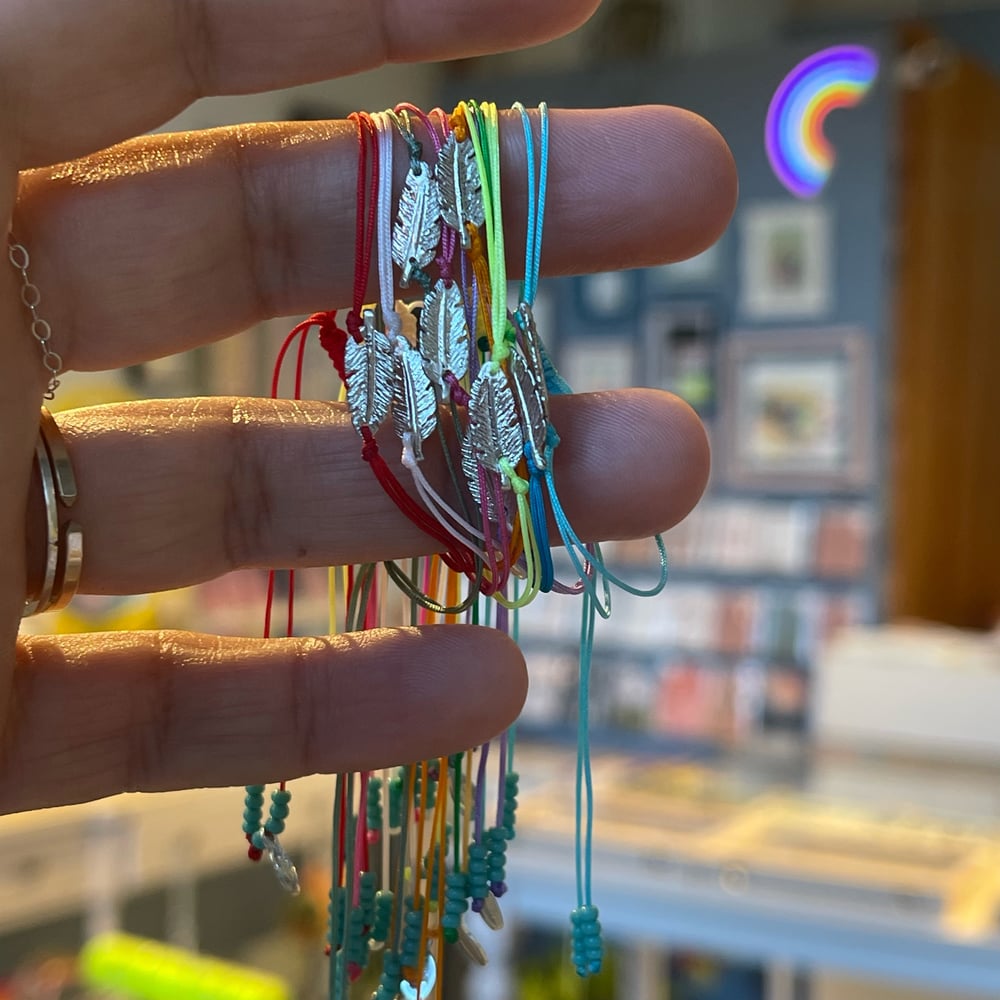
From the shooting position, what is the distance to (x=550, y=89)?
10.2ft

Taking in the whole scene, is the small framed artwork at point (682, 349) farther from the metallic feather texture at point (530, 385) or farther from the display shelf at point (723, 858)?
the metallic feather texture at point (530, 385)

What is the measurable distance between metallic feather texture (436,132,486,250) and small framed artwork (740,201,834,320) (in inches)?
93.8

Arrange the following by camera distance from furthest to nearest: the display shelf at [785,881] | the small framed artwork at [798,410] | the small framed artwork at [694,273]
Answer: the small framed artwork at [694,273], the small framed artwork at [798,410], the display shelf at [785,881]

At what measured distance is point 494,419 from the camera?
0.50 meters

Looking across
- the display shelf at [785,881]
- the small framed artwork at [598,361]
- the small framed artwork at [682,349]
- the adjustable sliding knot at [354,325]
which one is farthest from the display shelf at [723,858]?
the adjustable sliding knot at [354,325]

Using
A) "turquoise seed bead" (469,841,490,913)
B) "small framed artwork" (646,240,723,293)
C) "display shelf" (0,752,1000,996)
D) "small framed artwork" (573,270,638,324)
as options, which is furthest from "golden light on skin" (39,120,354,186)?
"small framed artwork" (573,270,638,324)

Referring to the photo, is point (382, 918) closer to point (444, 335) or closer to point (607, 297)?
point (444, 335)

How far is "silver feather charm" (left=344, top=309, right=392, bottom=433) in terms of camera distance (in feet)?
1.66

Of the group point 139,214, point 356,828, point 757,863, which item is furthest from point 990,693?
point 139,214

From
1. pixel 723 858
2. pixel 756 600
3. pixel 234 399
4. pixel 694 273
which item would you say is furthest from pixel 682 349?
pixel 234 399

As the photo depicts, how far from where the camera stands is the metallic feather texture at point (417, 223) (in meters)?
0.50

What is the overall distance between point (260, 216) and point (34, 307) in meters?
0.11

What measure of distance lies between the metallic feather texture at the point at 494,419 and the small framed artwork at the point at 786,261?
2392mm

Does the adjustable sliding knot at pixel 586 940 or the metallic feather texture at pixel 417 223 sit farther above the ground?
the metallic feather texture at pixel 417 223
